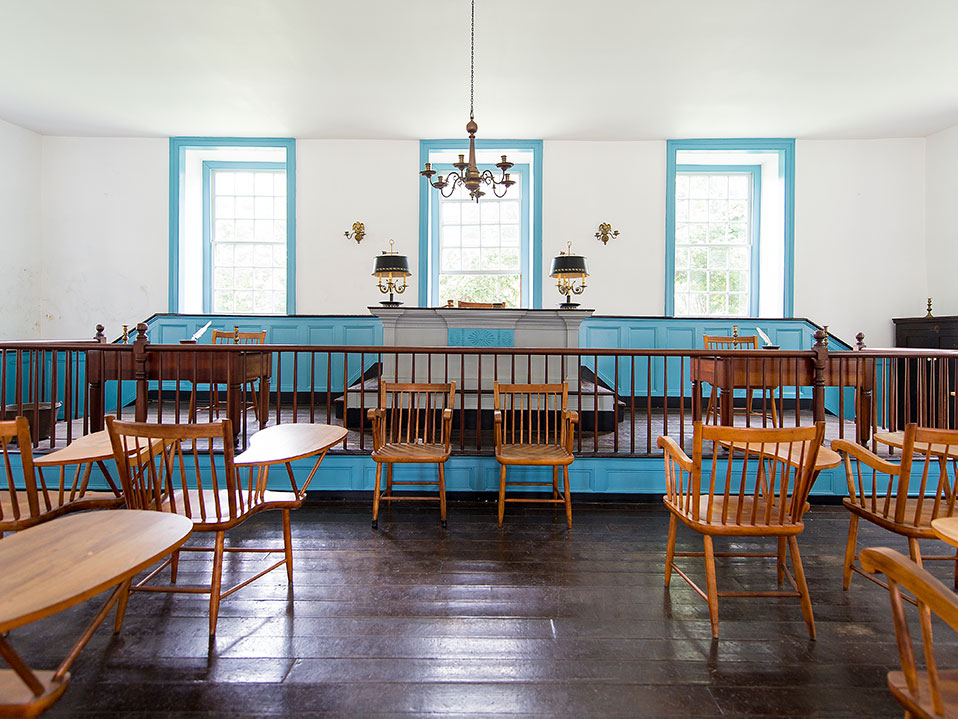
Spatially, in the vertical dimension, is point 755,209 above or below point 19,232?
above

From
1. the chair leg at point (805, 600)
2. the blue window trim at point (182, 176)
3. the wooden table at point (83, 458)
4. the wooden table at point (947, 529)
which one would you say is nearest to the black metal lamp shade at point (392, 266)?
the blue window trim at point (182, 176)

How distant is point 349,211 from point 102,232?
3.48 m

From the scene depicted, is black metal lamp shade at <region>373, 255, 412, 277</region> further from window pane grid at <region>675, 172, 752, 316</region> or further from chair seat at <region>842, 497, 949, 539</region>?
window pane grid at <region>675, 172, 752, 316</region>

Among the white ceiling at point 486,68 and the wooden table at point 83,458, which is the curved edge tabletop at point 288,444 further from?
the white ceiling at point 486,68

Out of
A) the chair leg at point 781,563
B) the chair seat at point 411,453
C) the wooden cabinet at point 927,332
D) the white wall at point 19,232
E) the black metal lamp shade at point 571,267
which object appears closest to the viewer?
the chair leg at point 781,563

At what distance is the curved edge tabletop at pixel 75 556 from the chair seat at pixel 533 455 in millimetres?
1956

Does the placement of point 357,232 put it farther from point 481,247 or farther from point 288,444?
point 288,444

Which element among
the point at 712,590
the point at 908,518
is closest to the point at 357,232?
the point at 712,590

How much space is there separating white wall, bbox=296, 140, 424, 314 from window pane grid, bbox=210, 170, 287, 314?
559mm

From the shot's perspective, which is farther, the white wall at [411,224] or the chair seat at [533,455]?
the white wall at [411,224]

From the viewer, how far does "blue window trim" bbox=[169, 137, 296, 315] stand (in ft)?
22.6

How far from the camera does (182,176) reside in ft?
22.9

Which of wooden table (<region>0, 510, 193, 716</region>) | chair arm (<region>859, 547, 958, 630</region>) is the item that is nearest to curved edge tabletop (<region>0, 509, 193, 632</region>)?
wooden table (<region>0, 510, 193, 716</region>)

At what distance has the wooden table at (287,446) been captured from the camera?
2.09 meters
